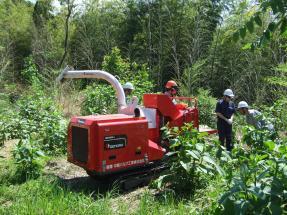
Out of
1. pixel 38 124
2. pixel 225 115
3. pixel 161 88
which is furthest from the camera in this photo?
pixel 161 88

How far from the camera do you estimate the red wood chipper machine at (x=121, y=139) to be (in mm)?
5996

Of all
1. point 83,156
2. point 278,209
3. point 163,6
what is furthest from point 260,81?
point 278,209

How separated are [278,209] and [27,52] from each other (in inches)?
991

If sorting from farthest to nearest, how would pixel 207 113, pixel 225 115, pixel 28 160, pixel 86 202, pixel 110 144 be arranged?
pixel 207 113
pixel 225 115
pixel 28 160
pixel 110 144
pixel 86 202

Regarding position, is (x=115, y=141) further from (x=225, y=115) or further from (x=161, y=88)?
(x=161, y=88)

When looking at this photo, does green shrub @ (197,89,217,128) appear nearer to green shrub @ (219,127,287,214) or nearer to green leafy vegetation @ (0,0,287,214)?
green leafy vegetation @ (0,0,287,214)

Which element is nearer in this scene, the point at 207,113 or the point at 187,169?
the point at 187,169

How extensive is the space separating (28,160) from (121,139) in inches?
71.2

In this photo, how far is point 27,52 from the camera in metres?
26.1

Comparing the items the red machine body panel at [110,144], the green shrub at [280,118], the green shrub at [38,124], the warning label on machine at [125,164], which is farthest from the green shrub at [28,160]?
the green shrub at [280,118]

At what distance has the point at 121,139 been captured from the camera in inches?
244

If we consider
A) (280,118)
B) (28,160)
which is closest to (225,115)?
(280,118)

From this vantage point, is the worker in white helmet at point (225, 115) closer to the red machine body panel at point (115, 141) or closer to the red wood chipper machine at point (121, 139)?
the red wood chipper machine at point (121, 139)

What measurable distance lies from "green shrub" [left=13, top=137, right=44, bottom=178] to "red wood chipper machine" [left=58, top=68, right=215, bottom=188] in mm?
672
